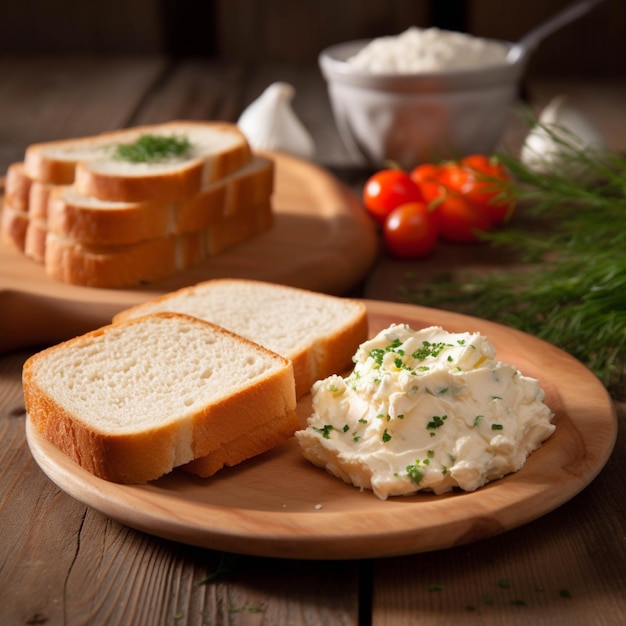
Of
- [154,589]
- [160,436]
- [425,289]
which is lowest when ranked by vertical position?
[425,289]

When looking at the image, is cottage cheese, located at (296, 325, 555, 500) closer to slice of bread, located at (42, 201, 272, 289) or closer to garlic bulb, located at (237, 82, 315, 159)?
slice of bread, located at (42, 201, 272, 289)

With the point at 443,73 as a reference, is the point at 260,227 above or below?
below

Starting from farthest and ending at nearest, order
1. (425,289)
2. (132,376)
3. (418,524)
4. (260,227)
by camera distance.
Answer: (260,227), (425,289), (132,376), (418,524)

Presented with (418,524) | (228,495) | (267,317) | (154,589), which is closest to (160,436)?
(228,495)

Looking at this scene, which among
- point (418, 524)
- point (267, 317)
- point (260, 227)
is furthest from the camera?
point (260, 227)

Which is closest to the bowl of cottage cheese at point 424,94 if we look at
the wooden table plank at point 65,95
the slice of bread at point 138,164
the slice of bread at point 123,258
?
the slice of bread at point 138,164

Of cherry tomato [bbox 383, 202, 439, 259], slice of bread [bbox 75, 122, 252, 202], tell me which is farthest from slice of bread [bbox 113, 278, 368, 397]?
cherry tomato [bbox 383, 202, 439, 259]

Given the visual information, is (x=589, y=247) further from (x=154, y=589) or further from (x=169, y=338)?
(x=154, y=589)
